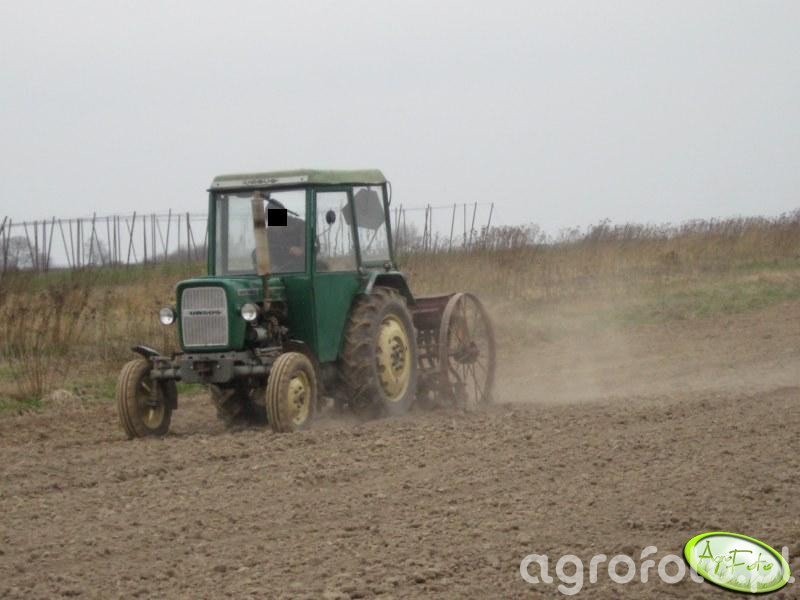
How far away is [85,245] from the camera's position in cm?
3225

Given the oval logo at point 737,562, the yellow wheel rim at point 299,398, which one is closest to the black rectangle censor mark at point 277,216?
the yellow wheel rim at point 299,398

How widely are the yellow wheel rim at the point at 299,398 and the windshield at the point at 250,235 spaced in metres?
0.98

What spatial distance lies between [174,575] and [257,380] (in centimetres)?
451

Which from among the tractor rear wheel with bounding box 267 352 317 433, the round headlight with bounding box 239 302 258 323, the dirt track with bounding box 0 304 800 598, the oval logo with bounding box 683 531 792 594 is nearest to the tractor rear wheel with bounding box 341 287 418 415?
the dirt track with bounding box 0 304 800 598

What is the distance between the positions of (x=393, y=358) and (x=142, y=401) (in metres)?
2.15

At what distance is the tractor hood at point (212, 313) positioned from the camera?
10.0m

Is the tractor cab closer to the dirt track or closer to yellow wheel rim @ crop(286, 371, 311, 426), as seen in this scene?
yellow wheel rim @ crop(286, 371, 311, 426)

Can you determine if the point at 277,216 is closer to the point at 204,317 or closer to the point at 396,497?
the point at 204,317

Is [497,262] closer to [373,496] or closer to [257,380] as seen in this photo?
[257,380]

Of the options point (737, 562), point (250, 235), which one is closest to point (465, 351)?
point (250, 235)

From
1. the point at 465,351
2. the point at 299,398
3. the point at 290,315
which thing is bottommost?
the point at 299,398

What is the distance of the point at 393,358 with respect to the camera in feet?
36.6

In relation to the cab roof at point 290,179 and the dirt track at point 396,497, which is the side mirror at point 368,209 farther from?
the dirt track at point 396,497

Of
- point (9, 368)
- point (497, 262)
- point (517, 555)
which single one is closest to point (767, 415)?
point (517, 555)
